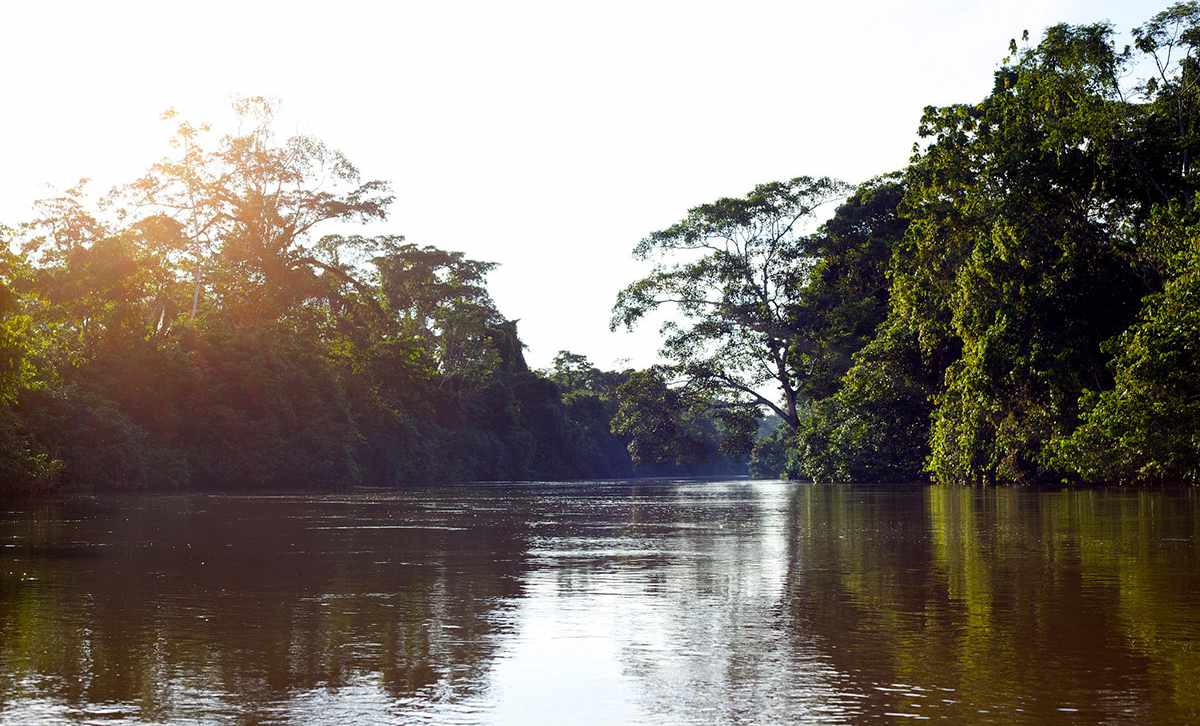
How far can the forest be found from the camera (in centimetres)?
3975

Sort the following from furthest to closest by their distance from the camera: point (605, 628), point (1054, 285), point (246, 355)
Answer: point (246, 355), point (1054, 285), point (605, 628)

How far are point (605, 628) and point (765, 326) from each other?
62970mm

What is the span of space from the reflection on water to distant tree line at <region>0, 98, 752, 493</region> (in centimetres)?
2326

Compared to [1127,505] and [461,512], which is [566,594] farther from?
[1127,505]

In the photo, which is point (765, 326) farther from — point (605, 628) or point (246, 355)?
point (605, 628)

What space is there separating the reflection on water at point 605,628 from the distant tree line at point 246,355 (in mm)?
23265

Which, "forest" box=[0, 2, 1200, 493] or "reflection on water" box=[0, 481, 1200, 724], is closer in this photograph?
"reflection on water" box=[0, 481, 1200, 724]

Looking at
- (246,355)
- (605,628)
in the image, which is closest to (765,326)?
(246,355)

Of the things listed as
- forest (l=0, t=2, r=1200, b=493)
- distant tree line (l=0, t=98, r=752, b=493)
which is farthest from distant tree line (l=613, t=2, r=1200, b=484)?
distant tree line (l=0, t=98, r=752, b=493)

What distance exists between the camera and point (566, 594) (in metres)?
10.7

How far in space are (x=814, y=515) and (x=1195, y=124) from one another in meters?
21.6

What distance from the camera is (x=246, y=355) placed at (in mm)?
63094

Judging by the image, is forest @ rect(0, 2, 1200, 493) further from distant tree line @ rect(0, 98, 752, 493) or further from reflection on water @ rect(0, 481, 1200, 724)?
reflection on water @ rect(0, 481, 1200, 724)

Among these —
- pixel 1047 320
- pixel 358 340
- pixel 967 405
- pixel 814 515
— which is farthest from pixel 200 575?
pixel 358 340
